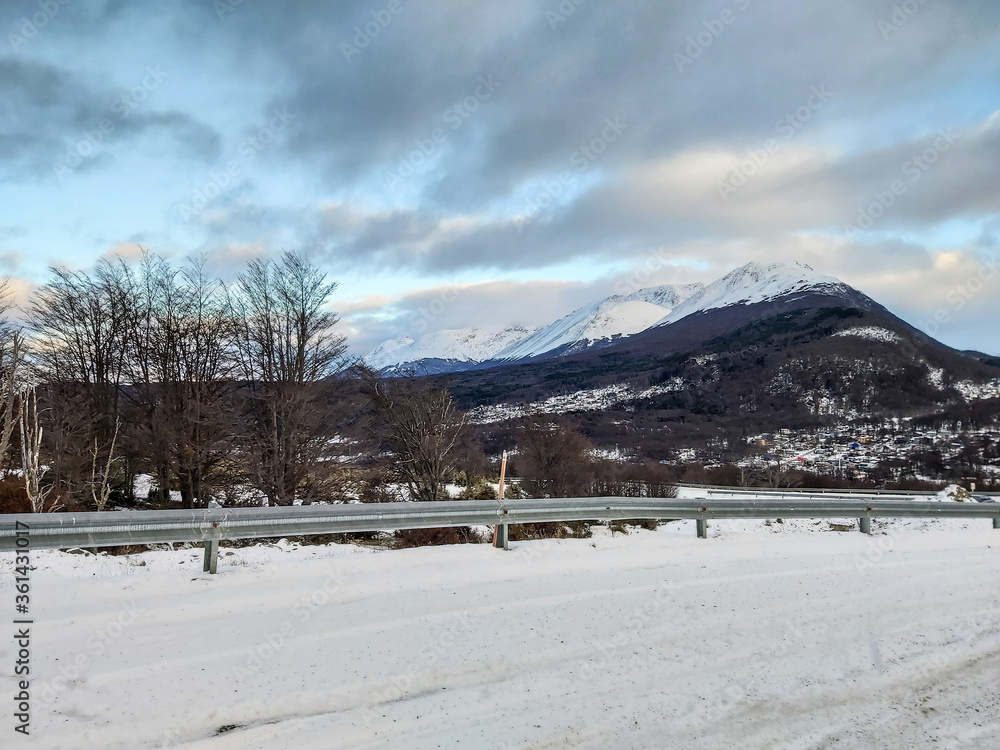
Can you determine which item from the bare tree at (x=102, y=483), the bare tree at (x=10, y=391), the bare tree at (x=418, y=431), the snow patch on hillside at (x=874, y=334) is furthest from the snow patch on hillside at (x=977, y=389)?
the bare tree at (x=10, y=391)

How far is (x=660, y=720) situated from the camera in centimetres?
420

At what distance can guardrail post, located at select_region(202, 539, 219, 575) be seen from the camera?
714cm

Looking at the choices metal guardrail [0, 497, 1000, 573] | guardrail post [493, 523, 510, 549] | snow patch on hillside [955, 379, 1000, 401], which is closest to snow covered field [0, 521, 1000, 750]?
metal guardrail [0, 497, 1000, 573]

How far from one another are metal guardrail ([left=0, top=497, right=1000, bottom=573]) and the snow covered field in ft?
1.48

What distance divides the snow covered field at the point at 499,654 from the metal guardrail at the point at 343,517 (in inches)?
17.8

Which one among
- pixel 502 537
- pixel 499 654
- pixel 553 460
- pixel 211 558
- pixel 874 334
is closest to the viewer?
pixel 499 654

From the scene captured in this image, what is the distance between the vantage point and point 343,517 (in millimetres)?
7941

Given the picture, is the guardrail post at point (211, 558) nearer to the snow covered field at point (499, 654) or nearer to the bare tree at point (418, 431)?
the snow covered field at point (499, 654)

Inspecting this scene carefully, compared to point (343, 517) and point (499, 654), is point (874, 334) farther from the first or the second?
point (499, 654)

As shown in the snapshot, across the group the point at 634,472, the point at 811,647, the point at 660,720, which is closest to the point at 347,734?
the point at 660,720

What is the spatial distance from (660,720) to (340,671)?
7.99 ft

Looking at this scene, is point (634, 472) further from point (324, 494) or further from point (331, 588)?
point (331, 588)

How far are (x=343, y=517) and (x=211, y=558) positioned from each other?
160cm

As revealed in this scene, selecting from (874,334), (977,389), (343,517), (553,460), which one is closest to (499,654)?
(343,517)
